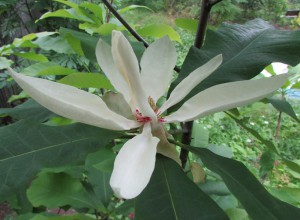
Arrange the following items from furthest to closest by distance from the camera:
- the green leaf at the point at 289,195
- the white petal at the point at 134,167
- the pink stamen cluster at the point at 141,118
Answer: the green leaf at the point at 289,195 < the pink stamen cluster at the point at 141,118 < the white petal at the point at 134,167

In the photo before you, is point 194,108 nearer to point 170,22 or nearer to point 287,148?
point 287,148

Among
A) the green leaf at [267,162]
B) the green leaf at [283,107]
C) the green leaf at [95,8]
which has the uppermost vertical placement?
the green leaf at [95,8]

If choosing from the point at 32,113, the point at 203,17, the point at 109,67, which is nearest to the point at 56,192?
the point at 32,113

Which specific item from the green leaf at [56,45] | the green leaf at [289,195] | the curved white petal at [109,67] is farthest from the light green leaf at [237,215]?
Result: the green leaf at [56,45]

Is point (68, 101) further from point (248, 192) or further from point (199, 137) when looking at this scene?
point (199, 137)

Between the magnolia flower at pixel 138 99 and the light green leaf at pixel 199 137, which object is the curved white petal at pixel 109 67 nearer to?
the magnolia flower at pixel 138 99

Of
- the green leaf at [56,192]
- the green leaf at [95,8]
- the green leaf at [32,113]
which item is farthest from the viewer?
the green leaf at [95,8]

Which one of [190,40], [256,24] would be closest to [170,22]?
[190,40]
